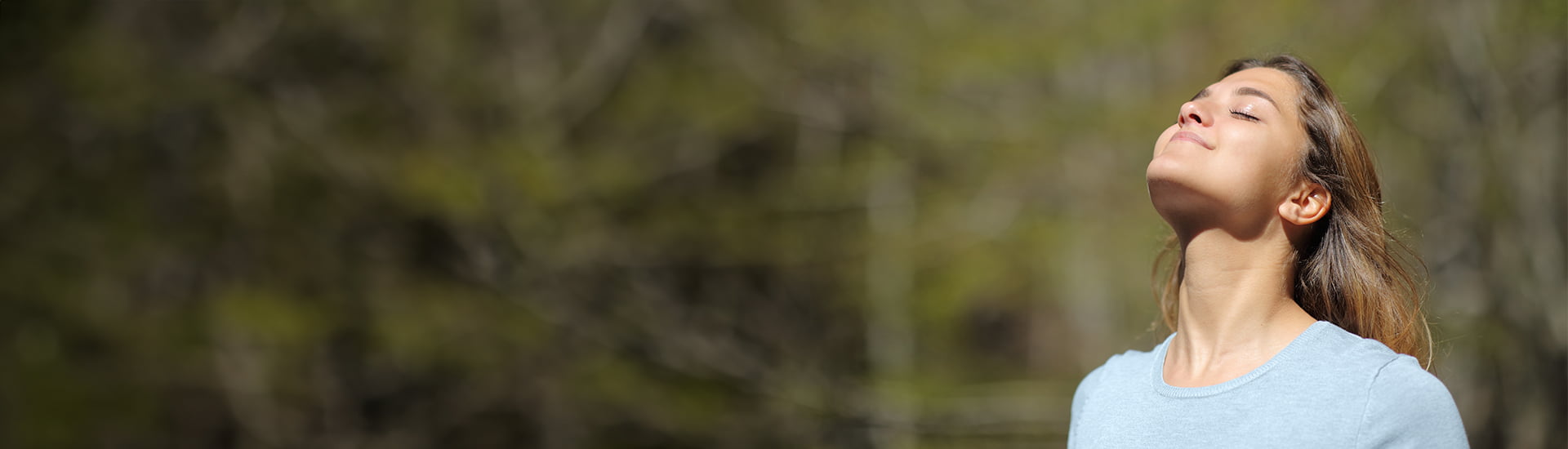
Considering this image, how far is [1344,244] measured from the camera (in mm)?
1361

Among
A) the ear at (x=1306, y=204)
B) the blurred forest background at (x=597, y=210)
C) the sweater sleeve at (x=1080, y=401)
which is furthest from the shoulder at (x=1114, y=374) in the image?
the blurred forest background at (x=597, y=210)

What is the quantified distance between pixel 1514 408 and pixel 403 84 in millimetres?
5987

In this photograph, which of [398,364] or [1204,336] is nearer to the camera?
[1204,336]

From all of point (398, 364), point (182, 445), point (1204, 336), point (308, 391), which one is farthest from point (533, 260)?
point (1204, 336)

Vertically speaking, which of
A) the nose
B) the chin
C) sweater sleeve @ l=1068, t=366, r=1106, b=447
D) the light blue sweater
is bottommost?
sweater sleeve @ l=1068, t=366, r=1106, b=447

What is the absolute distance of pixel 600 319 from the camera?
6793 mm

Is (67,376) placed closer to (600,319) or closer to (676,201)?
(600,319)

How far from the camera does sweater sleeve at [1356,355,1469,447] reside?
109cm

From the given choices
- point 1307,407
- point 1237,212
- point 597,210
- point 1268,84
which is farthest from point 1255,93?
point 597,210

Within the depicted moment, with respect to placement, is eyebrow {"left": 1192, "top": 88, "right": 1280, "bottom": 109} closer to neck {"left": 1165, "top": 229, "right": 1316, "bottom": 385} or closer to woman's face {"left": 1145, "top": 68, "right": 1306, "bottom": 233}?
woman's face {"left": 1145, "top": 68, "right": 1306, "bottom": 233}

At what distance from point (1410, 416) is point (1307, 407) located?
94mm

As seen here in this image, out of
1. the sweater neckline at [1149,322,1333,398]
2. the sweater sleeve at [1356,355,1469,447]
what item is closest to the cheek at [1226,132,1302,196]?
the sweater neckline at [1149,322,1333,398]

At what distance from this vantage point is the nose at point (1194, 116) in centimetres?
131

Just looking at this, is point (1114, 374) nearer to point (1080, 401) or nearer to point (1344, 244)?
point (1080, 401)
